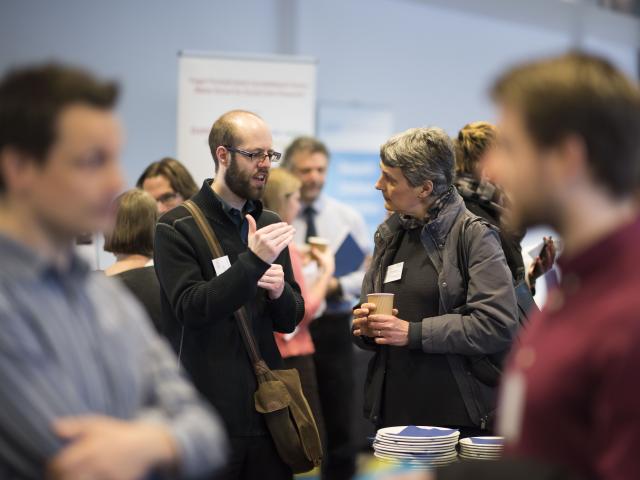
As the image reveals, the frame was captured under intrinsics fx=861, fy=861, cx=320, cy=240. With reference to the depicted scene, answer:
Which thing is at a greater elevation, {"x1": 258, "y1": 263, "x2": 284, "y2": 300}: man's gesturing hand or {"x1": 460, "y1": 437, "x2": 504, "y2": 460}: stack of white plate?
{"x1": 258, "y1": 263, "x2": 284, "y2": 300}: man's gesturing hand

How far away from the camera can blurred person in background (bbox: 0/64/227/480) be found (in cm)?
116

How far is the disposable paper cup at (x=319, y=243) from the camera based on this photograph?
4387 mm

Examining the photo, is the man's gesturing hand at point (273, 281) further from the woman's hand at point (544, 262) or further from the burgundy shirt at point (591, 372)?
the burgundy shirt at point (591, 372)

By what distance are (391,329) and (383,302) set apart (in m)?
0.09

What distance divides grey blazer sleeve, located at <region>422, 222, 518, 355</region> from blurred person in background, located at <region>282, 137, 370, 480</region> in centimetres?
202

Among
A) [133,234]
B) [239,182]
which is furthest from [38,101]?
[133,234]

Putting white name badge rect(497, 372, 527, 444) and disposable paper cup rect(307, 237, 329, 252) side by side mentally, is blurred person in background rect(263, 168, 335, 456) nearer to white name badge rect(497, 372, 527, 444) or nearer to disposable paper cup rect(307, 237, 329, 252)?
disposable paper cup rect(307, 237, 329, 252)

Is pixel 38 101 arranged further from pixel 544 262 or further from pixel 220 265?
pixel 544 262

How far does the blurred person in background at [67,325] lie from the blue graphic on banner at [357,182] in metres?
6.13

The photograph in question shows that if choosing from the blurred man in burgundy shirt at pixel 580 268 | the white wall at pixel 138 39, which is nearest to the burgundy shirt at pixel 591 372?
the blurred man in burgundy shirt at pixel 580 268

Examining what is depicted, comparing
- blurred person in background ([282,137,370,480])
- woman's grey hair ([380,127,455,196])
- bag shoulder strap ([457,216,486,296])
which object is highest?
woman's grey hair ([380,127,455,196])

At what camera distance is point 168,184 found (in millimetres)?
4336

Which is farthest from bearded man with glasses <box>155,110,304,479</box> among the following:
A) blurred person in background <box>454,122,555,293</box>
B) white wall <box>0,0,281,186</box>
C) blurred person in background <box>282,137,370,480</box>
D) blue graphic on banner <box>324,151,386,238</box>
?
blue graphic on banner <box>324,151,386,238</box>

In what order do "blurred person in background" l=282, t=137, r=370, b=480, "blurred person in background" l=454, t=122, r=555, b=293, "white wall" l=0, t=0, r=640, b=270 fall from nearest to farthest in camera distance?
"blurred person in background" l=454, t=122, r=555, b=293 → "blurred person in background" l=282, t=137, r=370, b=480 → "white wall" l=0, t=0, r=640, b=270
